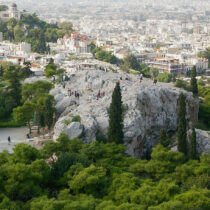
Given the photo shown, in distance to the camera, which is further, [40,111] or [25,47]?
[25,47]

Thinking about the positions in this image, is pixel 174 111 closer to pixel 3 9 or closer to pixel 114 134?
pixel 114 134

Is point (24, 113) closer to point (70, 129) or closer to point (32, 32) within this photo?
point (70, 129)

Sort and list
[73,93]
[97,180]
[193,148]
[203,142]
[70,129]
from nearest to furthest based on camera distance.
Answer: [97,180]
[193,148]
[70,129]
[203,142]
[73,93]

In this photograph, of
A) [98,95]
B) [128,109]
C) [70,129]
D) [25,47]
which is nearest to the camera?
[70,129]

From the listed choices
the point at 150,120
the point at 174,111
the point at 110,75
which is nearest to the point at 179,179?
A: the point at 150,120

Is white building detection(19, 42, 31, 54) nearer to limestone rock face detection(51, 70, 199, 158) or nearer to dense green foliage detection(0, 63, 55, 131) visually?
dense green foliage detection(0, 63, 55, 131)

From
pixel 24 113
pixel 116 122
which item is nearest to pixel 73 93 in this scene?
pixel 24 113

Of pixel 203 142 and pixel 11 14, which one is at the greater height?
pixel 11 14
